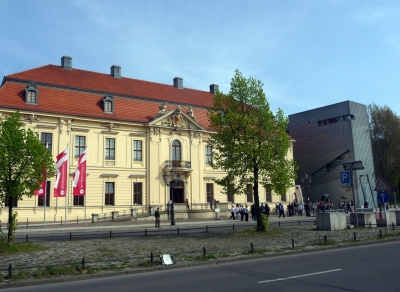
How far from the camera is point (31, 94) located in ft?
123

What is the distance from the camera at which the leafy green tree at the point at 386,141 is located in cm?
6266

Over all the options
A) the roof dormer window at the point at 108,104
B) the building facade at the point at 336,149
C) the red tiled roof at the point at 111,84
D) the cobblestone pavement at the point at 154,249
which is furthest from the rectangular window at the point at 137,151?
the building facade at the point at 336,149

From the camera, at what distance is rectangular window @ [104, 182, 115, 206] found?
135ft

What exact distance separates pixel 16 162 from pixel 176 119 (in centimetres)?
3131

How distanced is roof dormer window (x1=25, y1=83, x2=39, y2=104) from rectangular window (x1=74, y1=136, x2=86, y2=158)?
219 inches

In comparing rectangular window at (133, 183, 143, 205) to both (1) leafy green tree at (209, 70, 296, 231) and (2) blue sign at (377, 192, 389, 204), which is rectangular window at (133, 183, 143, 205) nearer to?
(1) leafy green tree at (209, 70, 296, 231)

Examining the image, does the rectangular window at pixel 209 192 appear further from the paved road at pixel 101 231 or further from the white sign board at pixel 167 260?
the white sign board at pixel 167 260

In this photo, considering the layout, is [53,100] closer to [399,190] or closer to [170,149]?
[170,149]

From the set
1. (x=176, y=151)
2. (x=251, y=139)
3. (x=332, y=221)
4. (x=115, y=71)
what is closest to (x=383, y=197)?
(x=332, y=221)

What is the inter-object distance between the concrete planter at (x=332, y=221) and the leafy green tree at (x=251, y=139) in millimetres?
2989

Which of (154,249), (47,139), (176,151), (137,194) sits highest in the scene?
(47,139)

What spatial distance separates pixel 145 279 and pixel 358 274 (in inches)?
212

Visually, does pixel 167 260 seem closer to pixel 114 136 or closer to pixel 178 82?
pixel 114 136

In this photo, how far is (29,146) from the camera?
607 inches
